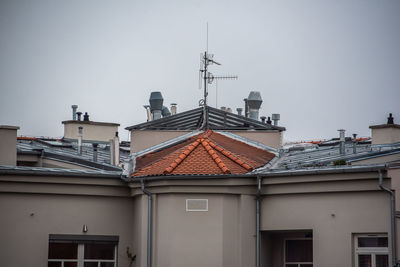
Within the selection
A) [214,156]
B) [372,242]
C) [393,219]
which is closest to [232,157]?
[214,156]

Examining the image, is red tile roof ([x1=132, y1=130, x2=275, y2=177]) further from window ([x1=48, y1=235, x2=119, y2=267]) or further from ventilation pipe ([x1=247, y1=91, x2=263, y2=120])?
ventilation pipe ([x1=247, y1=91, x2=263, y2=120])

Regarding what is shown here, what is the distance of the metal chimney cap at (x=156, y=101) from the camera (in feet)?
124

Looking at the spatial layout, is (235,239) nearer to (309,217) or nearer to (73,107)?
(309,217)

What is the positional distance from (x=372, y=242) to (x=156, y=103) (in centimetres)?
1321

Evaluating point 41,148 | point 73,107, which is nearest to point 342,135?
point 41,148

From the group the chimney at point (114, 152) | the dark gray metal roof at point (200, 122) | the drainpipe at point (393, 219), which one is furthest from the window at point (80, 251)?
the drainpipe at point (393, 219)

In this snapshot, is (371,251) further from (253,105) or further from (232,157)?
(253,105)

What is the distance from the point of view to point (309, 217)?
28.3 metres

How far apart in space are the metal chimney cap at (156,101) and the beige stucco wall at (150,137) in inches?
154

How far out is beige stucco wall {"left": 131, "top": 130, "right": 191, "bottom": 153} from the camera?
3400 cm

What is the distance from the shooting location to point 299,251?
29750 mm

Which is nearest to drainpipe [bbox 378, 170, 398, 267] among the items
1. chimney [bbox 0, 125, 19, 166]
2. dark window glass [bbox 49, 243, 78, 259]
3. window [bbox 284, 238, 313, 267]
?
window [bbox 284, 238, 313, 267]

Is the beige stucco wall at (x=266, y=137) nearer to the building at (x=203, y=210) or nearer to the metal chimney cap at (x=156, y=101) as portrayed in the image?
the building at (x=203, y=210)

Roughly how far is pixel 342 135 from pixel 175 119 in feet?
19.5
